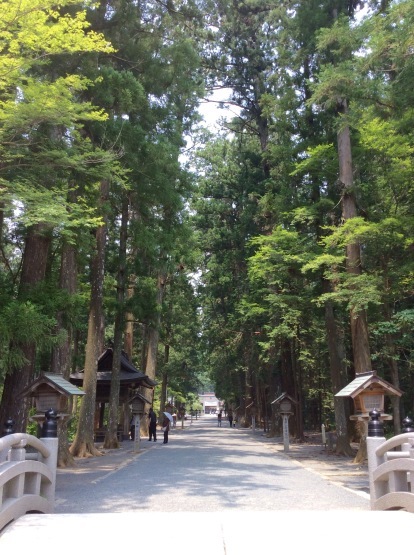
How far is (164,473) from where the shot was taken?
1209cm

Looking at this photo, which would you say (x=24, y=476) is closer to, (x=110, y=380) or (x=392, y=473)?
(x=392, y=473)

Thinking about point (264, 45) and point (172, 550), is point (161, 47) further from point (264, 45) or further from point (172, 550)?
point (172, 550)

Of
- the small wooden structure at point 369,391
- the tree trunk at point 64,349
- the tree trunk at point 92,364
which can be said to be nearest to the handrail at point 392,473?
the small wooden structure at point 369,391

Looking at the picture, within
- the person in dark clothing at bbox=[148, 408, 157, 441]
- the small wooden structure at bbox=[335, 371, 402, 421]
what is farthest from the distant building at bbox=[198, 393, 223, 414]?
the small wooden structure at bbox=[335, 371, 402, 421]

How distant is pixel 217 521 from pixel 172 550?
131 centimetres

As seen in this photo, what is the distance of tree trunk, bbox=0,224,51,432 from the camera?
36.7ft

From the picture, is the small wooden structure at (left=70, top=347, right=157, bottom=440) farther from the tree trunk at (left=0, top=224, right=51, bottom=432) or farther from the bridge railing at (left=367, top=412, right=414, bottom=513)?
the bridge railing at (left=367, top=412, right=414, bottom=513)

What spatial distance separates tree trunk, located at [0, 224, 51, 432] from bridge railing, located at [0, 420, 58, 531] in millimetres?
4068

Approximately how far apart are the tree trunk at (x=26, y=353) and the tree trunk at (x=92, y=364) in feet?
13.2

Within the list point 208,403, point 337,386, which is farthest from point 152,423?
point 208,403

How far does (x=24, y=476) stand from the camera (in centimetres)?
623

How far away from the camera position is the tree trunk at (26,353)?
36.7ft

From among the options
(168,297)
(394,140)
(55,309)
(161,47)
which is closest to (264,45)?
(161,47)

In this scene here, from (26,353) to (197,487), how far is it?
4815 mm
